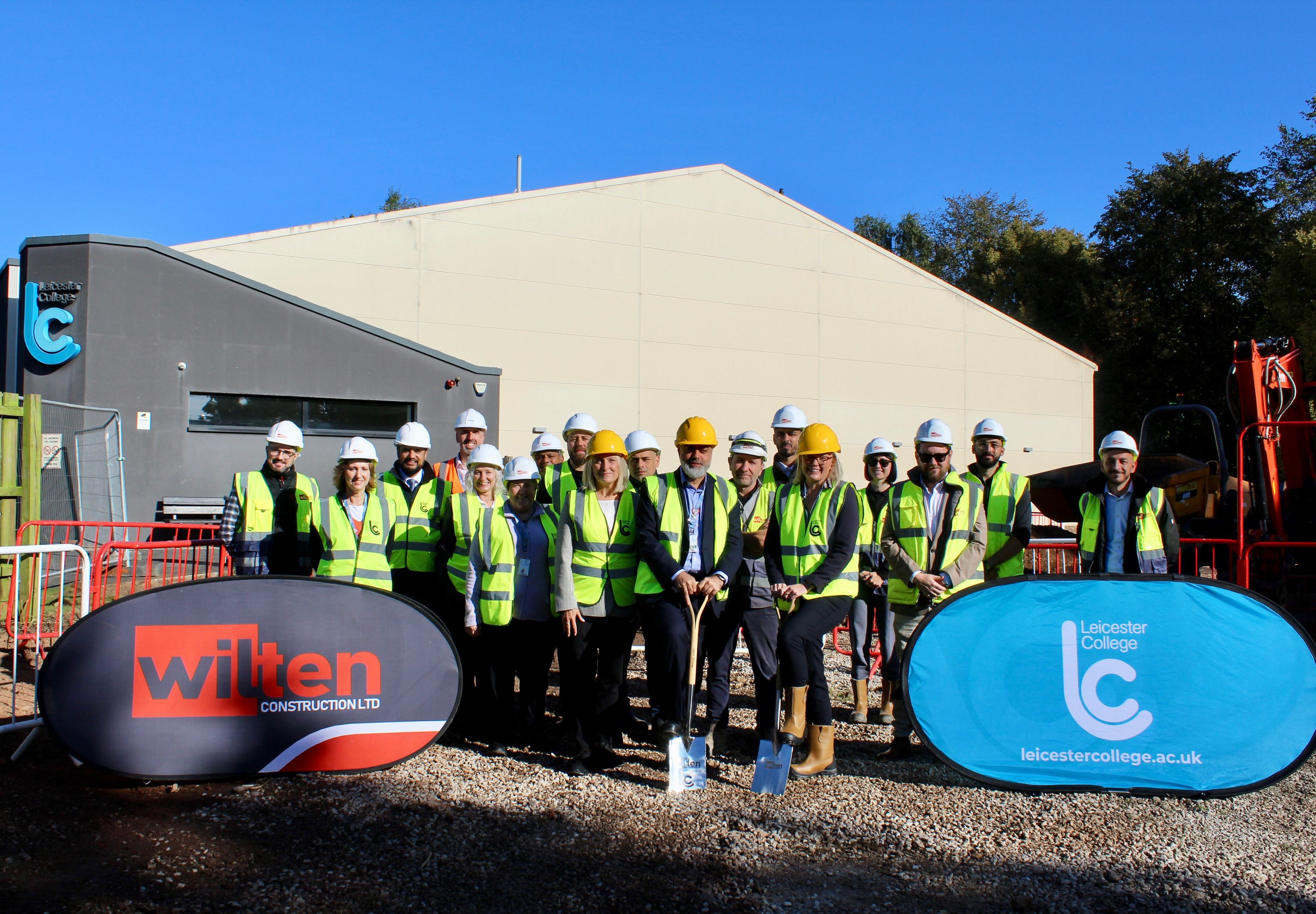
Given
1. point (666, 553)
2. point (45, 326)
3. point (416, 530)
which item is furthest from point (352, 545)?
point (45, 326)

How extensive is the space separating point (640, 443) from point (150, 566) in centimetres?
402

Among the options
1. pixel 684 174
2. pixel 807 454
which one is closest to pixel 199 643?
pixel 807 454

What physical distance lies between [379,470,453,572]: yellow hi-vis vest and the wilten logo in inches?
47.1

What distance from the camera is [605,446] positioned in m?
5.09

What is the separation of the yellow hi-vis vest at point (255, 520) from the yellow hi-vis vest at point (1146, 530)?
4.81 m

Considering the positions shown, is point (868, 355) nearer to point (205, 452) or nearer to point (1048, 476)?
point (1048, 476)

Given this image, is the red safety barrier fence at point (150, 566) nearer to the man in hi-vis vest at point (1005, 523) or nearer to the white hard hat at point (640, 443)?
the white hard hat at point (640, 443)

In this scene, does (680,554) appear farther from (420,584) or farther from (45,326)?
(45,326)

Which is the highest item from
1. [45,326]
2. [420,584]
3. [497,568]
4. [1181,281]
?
[1181,281]

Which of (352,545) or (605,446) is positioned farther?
(352,545)

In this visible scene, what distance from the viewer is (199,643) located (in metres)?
4.43

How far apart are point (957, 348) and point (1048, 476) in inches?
306

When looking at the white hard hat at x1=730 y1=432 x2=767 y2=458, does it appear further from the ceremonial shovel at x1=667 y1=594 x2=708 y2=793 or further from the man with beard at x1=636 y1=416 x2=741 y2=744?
the ceremonial shovel at x1=667 y1=594 x2=708 y2=793

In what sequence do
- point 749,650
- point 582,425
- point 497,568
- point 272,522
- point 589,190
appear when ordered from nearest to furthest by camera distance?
point 749,650 < point 497,568 < point 272,522 < point 582,425 < point 589,190
